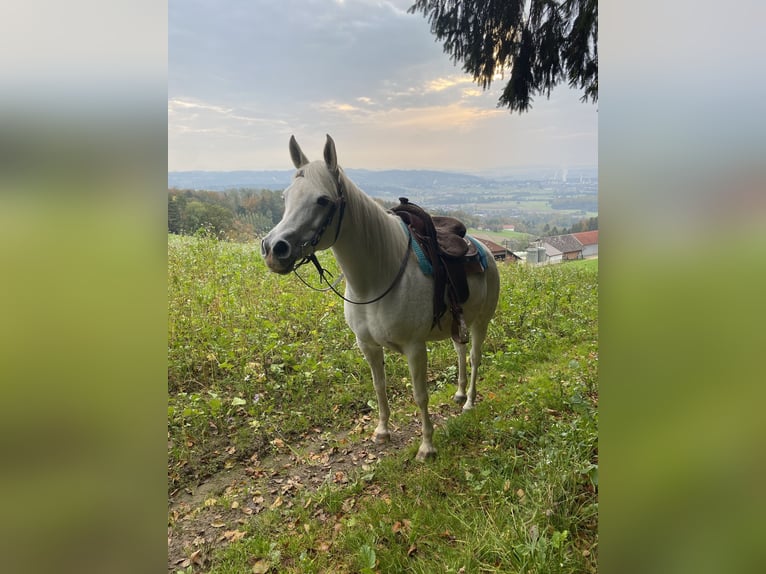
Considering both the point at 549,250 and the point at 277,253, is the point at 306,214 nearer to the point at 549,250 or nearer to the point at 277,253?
the point at 277,253

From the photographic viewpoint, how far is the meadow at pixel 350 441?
1841 millimetres

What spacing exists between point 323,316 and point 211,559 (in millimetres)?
2528

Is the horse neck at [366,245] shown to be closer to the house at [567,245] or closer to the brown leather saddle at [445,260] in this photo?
the brown leather saddle at [445,260]

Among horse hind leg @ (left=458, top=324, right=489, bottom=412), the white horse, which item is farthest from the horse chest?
horse hind leg @ (left=458, top=324, right=489, bottom=412)

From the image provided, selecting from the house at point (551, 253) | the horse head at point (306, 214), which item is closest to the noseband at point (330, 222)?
the horse head at point (306, 214)

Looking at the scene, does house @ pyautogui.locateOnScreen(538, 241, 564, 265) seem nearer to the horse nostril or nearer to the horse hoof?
the horse hoof

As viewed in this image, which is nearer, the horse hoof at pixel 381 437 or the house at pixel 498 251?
the horse hoof at pixel 381 437

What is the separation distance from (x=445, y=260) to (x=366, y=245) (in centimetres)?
64

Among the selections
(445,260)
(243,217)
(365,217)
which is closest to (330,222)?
(365,217)

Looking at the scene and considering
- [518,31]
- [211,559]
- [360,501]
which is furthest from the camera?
[518,31]

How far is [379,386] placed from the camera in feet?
9.25
